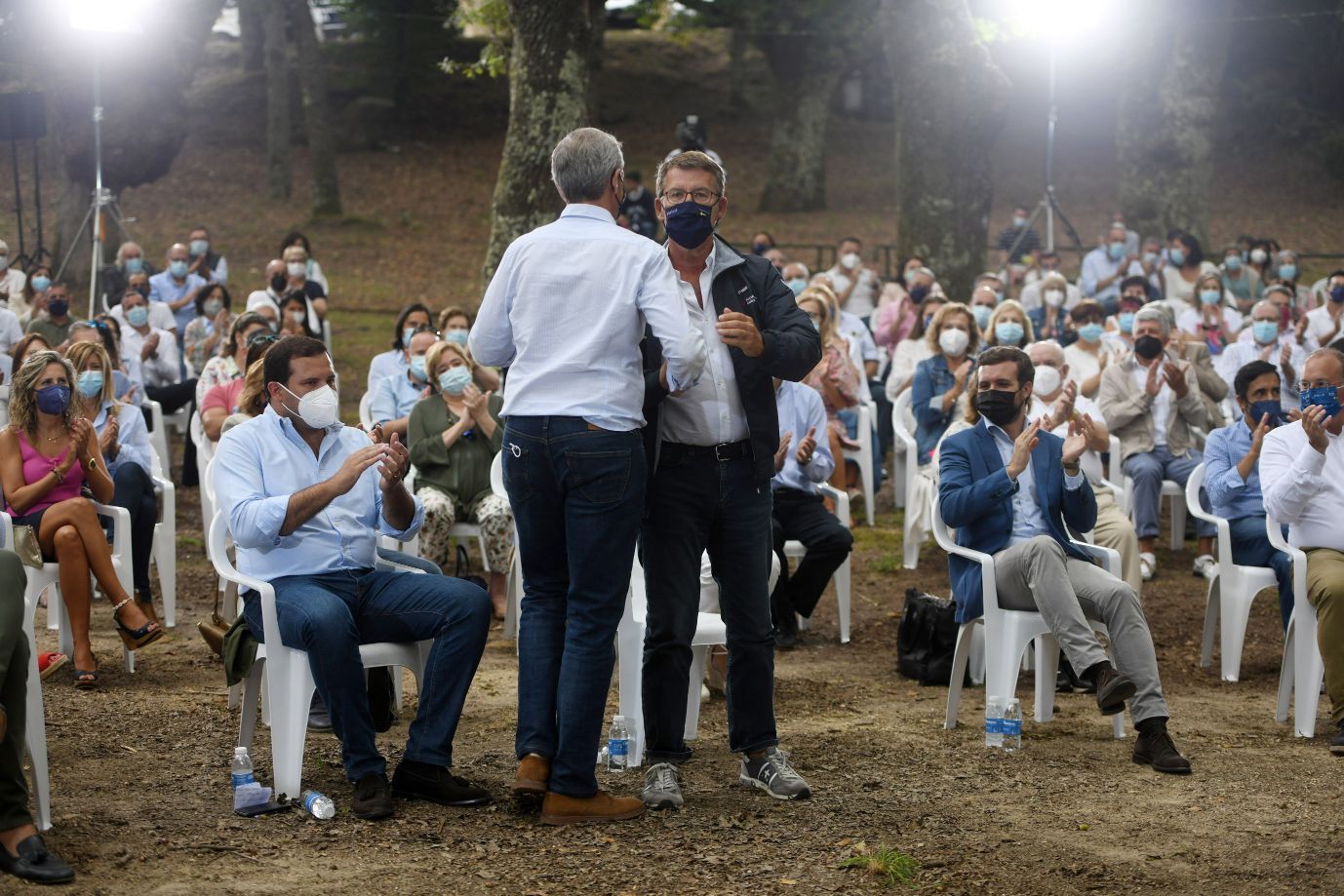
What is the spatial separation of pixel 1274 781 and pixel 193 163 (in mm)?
24358

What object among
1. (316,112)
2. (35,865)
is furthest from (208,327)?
(316,112)

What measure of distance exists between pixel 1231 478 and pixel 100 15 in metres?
11.9

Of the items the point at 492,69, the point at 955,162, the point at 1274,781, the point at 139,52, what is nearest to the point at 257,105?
the point at 139,52

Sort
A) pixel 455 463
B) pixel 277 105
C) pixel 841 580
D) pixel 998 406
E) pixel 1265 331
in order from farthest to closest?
pixel 277 105 < pixel 1265 331 < pixel 455 463 < pixel 841 580 < pixel 998 406

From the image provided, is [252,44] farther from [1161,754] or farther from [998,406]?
[1161,754]

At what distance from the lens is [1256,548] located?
6.73 meters

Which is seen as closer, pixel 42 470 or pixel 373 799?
pixel 373 799

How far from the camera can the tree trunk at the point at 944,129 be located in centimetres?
1458

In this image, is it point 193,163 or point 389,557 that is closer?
point 389,557

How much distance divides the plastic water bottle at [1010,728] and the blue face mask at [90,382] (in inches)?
169

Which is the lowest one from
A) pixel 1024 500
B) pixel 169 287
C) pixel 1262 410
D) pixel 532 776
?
pixel 532 776

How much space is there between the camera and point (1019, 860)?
164 inches

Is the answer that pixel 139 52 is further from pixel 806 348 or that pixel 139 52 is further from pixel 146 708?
pixel 806 348

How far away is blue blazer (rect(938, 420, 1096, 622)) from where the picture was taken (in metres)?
5.65
